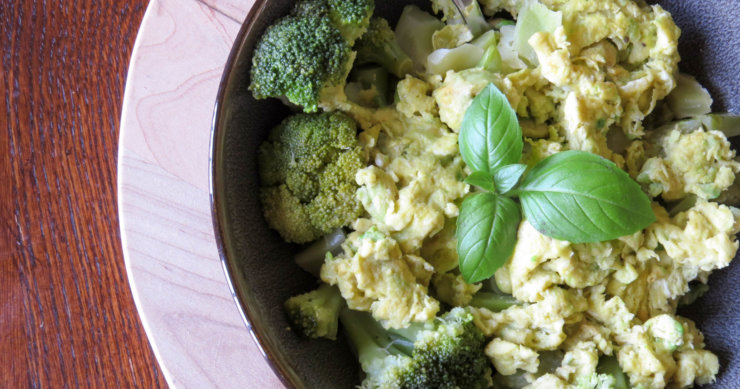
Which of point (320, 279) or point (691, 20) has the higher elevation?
point (691, 20)

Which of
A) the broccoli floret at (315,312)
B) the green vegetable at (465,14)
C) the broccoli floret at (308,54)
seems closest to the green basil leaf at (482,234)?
the broccoli floret at (315,312)

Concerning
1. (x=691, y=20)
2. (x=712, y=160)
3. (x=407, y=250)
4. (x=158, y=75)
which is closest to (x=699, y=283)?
(x=712, y=160)

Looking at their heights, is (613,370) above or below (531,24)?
below

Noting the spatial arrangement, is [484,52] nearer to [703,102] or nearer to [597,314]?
[703,102]

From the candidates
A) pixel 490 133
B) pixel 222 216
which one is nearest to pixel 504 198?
pixel 490 133

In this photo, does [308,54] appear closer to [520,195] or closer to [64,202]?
[520,195]

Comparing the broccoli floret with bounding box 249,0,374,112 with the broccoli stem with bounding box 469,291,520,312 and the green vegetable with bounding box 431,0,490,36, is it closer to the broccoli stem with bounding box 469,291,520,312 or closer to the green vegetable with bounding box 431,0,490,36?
the green vegetable with bounding box 431,0,490,36
